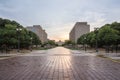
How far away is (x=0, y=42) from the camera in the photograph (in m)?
56.0

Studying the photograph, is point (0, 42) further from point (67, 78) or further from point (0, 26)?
point (67, 78)

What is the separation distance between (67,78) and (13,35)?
47230mm

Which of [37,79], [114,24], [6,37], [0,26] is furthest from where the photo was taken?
[114,24]

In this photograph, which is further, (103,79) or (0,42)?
(0,42)

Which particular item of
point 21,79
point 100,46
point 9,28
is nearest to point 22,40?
point 9,28

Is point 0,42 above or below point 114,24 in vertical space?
Answer: below

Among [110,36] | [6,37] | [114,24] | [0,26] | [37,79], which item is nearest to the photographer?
[37,79]

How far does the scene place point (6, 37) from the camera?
55.9 metres

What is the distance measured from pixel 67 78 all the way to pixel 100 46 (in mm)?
70806

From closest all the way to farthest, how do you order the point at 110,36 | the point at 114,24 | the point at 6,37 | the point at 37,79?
the point at 37,79
the point at 6,37
the point at 110,36
the point at 114,24

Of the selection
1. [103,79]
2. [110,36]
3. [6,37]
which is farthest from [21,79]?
[110,36]


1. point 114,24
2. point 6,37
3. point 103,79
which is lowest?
point 103,79

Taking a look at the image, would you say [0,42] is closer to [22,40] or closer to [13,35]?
[13,35]

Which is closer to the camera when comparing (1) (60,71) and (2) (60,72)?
(2) (60,72)
